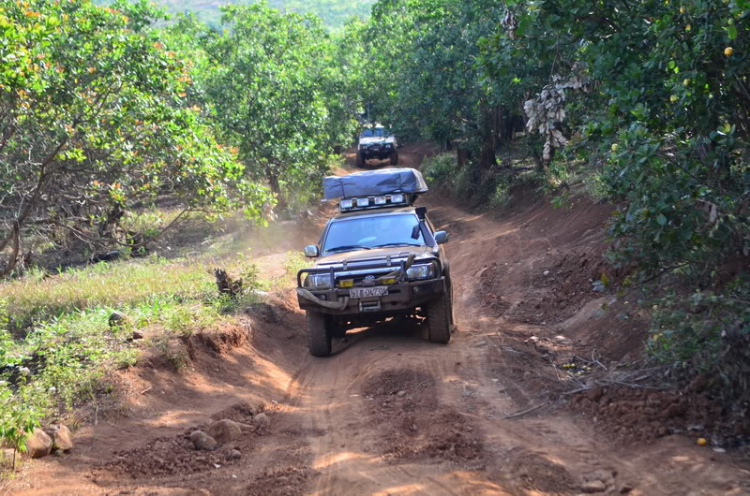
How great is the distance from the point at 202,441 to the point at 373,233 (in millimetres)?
4441

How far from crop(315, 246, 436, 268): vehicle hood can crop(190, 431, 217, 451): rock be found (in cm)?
318

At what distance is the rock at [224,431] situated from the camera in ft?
19.7

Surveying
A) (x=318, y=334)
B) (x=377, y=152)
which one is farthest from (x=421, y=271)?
(x=377, y=152)

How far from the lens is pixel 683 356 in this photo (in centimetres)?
560

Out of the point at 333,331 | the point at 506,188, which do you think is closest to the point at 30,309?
the point at 333,331

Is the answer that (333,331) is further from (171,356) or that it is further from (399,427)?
(399,427)

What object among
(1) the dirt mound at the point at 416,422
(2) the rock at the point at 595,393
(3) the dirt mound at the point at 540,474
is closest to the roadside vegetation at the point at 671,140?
(2) the rock at the point at 595,393

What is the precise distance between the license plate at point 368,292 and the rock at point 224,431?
8.46 feet

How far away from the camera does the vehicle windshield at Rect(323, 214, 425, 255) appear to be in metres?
9.43

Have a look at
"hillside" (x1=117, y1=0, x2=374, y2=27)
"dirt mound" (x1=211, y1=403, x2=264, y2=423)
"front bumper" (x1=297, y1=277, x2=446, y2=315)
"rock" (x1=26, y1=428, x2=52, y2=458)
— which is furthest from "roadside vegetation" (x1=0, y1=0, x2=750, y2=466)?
"hillside" (x1=117, y1=0, x2=374, y2=27)

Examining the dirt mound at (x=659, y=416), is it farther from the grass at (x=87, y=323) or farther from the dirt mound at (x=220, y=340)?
the dirt mound at (x=220, y=340)

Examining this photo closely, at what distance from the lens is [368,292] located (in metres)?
8.30

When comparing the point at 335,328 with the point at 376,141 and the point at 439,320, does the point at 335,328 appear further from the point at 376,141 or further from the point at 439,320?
the point at 376,141

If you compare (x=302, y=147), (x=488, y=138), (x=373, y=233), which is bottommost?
(x=373, y=233)
